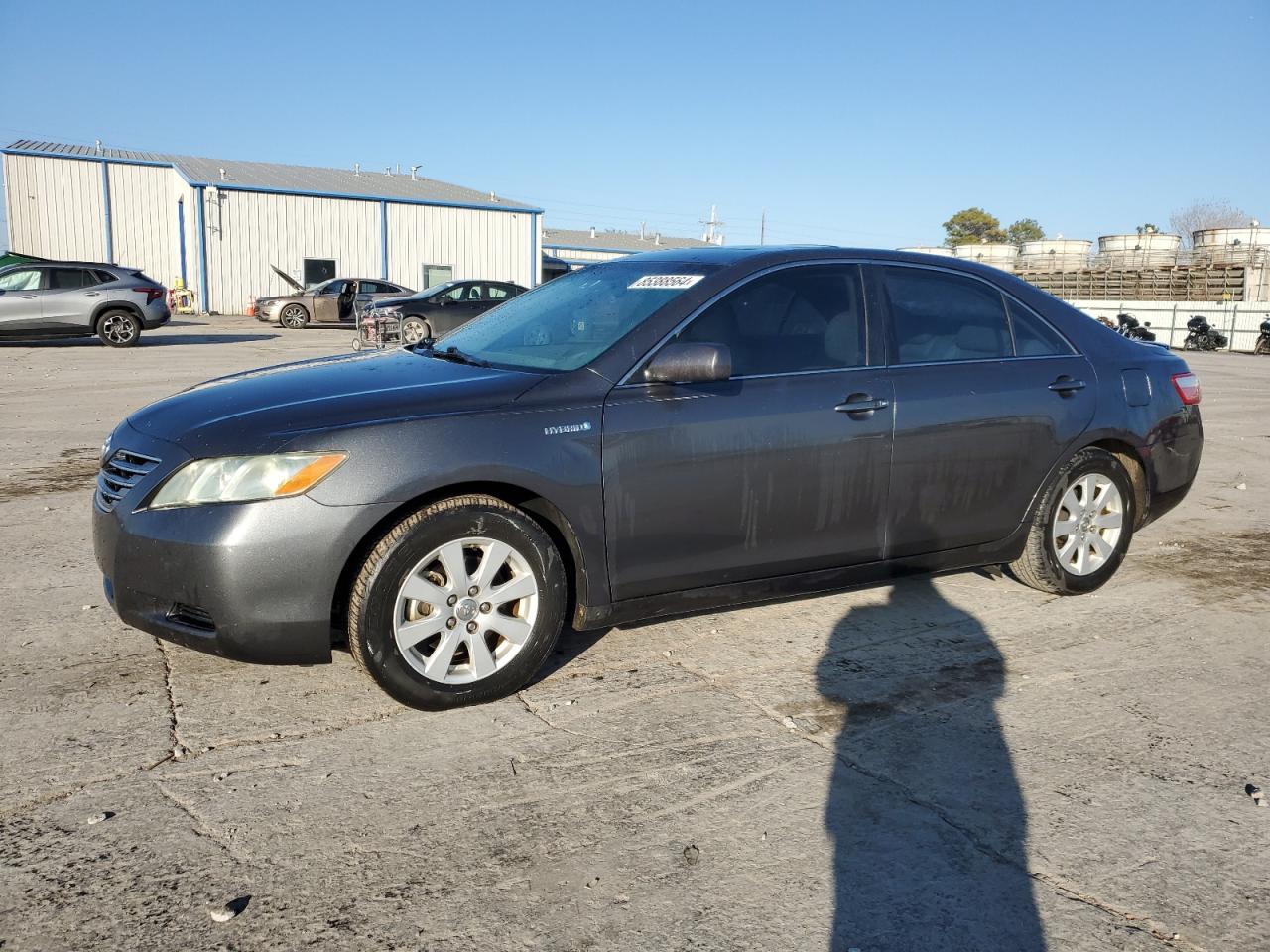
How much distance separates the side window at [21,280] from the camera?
18.4m

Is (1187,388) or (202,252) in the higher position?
(202,252)

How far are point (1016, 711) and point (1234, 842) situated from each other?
3.11ft

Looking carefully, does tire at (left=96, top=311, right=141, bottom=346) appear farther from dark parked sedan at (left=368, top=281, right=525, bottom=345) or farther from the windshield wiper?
the windshield wiper

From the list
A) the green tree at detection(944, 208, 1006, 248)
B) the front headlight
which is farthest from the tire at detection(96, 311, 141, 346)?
the green tree at detection(944, 208, 1006, 248)

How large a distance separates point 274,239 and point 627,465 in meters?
36.3

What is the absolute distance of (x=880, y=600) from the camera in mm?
5051

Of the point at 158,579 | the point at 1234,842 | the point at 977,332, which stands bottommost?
the point at 1234,842

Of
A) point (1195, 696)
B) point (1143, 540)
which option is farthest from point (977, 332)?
point (1143, 540)

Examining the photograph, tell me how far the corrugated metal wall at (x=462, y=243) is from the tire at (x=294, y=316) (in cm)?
1099

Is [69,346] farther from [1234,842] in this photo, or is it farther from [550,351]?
[1234,842]

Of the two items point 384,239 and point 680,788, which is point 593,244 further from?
point 680,788

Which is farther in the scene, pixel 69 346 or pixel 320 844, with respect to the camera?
pixel 69 346

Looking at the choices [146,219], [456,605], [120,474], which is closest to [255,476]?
[120,474]

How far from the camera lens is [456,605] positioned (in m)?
3.57
